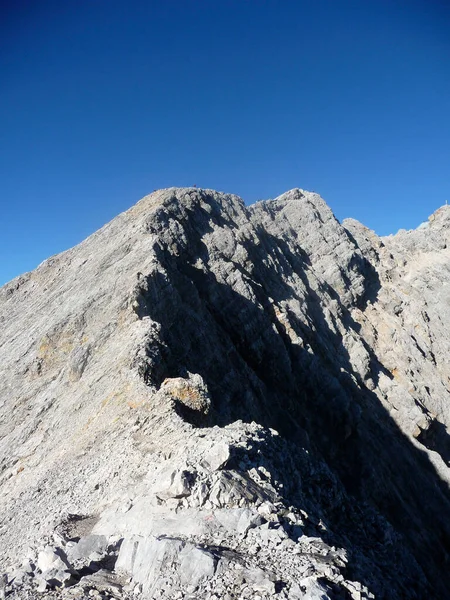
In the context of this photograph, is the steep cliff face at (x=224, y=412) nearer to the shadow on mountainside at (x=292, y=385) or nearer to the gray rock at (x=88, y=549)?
the gray rock at (x=88, y=549)

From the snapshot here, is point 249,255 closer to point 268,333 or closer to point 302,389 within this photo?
point 268,333

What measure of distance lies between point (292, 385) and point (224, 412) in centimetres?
1429

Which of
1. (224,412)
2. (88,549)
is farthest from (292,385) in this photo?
(88,549)

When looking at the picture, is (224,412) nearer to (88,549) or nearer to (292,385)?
(292,385)

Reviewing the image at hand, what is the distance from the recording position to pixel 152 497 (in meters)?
12.0

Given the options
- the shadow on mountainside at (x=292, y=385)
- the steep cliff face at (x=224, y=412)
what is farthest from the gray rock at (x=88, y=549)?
the shadow on mountainside at (x=292, y=385)

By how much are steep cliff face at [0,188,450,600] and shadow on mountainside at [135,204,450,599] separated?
0.67 feet

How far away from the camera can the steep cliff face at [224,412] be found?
10.4 metres

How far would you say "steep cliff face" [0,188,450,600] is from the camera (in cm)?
1035

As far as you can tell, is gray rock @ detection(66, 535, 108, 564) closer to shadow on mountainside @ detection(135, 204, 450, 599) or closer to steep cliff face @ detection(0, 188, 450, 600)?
steep cliff face @ detection(0, 188, 450, 600)

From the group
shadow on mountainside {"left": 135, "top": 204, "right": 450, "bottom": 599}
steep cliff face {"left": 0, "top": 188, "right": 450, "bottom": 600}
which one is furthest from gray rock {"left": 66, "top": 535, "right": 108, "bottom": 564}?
shadow on mountainside {"left": 135, "top": 204, "right": 450, "bottom": 599}

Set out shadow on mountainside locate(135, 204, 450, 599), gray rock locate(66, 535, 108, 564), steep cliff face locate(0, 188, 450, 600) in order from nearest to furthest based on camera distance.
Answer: steep cliff face locate(0, 188, 450, 600) < gray rock locate(66, 535, 108, 564) < shadow on mountainside locate(135, 204, 450, 599)

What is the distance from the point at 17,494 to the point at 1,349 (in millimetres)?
20278

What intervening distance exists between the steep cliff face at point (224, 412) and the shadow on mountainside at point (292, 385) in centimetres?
20
